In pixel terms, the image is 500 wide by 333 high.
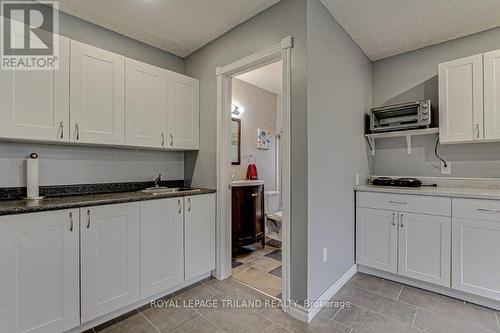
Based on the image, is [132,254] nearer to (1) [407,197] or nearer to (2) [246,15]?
(2) [246,15]

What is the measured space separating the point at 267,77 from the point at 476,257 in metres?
3.21

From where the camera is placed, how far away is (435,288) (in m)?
2.21

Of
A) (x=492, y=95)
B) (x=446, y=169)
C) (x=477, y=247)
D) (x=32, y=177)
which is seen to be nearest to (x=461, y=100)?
(x=492, y=95)

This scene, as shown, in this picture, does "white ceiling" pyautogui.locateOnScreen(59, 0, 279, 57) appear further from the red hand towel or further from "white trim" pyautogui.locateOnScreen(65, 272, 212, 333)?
"white trim" pyautogui.locateOnScreen(65, 272, 212, 333)

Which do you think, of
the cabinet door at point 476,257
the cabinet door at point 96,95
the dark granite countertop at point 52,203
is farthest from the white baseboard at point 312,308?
the cabinet door at point 96,95

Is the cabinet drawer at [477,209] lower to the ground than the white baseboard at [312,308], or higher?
higher

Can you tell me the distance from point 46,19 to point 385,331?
3605 millimetres

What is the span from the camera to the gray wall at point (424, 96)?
2.42 meters

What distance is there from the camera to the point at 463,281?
2023mm

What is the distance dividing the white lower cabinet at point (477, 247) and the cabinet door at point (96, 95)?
307 centimetres

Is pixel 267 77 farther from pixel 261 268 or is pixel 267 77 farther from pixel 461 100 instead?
pixel 261 268

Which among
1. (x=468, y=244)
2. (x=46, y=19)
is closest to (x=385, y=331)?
(x=468, y=244)

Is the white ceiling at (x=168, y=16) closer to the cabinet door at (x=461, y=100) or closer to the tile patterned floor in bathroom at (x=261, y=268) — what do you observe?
the cabinet door at (x=461, y=100)

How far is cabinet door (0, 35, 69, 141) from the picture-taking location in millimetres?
1608
